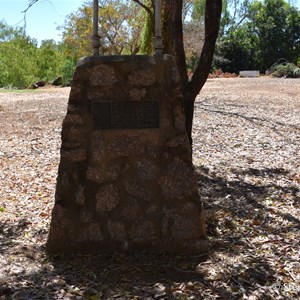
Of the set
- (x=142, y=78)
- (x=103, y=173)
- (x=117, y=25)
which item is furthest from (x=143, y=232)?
(x=117, y=25)

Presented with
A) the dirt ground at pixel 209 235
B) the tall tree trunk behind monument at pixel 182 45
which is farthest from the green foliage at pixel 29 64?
the tall tree trunk behind monument at pixel 182 45

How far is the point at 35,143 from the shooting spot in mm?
10125

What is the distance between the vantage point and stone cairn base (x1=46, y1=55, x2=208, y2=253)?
436cm

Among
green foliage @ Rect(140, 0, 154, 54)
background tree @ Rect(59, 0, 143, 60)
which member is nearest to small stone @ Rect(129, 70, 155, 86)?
green foliage @ Rect(140, 0, 154, 54)

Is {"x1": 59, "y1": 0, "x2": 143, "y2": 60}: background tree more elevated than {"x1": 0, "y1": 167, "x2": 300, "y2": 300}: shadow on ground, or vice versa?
{"x1": 59, "y1": 0, "x2": 143, "y2": 60}: background tree

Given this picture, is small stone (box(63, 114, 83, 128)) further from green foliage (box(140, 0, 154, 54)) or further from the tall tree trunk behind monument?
green foliage (box(140, 0, 154, 54))

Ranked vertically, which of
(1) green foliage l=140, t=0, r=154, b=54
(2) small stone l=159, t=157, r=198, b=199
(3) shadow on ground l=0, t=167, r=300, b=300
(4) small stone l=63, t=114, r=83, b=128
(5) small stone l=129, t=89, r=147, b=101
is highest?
(1) green foliage l=140, t=0, r=154, b=54

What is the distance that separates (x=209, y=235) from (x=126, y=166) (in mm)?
1191

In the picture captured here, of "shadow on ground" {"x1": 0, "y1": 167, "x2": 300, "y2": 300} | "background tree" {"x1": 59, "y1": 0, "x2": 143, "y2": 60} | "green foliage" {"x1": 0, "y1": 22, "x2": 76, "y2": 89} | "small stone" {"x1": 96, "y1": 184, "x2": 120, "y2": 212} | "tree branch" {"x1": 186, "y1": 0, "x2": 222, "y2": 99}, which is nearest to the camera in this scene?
"shadow on ground" {"x1": 0, "y1": 167, "x2": 300, "y2": 300}

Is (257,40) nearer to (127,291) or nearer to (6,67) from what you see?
(6,67)

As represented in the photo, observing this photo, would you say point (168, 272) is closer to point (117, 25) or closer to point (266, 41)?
point (117, 25)

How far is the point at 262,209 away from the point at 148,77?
7.40 ft

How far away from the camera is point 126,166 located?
444 cm

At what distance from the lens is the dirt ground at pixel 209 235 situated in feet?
12.8
